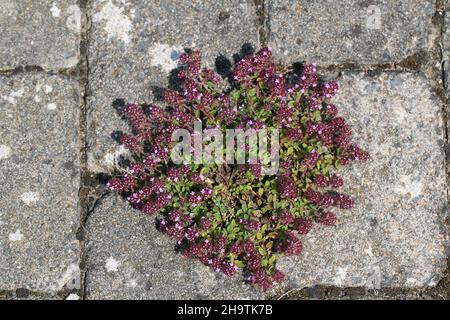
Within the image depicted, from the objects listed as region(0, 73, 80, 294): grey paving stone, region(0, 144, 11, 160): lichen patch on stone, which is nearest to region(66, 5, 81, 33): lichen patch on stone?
region(0, 73, 80, 294): grey paving stone

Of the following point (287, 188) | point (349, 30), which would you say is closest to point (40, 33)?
point (287, 188)

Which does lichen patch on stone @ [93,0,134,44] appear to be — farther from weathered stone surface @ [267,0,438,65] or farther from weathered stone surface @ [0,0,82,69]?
weathered stone surface @ [267,0,438,65]

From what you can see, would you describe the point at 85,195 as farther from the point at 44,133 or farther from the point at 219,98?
the point at 219,98

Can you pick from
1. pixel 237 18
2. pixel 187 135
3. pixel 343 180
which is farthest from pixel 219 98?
pixel 343 180

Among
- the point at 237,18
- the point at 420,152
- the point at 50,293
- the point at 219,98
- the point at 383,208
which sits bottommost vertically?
the point at 50,293

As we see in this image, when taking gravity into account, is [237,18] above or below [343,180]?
above

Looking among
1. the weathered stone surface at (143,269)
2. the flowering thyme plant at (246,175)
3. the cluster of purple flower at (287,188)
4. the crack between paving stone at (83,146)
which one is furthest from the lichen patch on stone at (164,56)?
the cluster of purple flower at (287,188)

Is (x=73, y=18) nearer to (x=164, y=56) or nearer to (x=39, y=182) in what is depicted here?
(x=164, y=56)

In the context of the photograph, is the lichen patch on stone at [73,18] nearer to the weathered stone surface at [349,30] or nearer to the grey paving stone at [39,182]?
the grey paving stone at [39,182]
